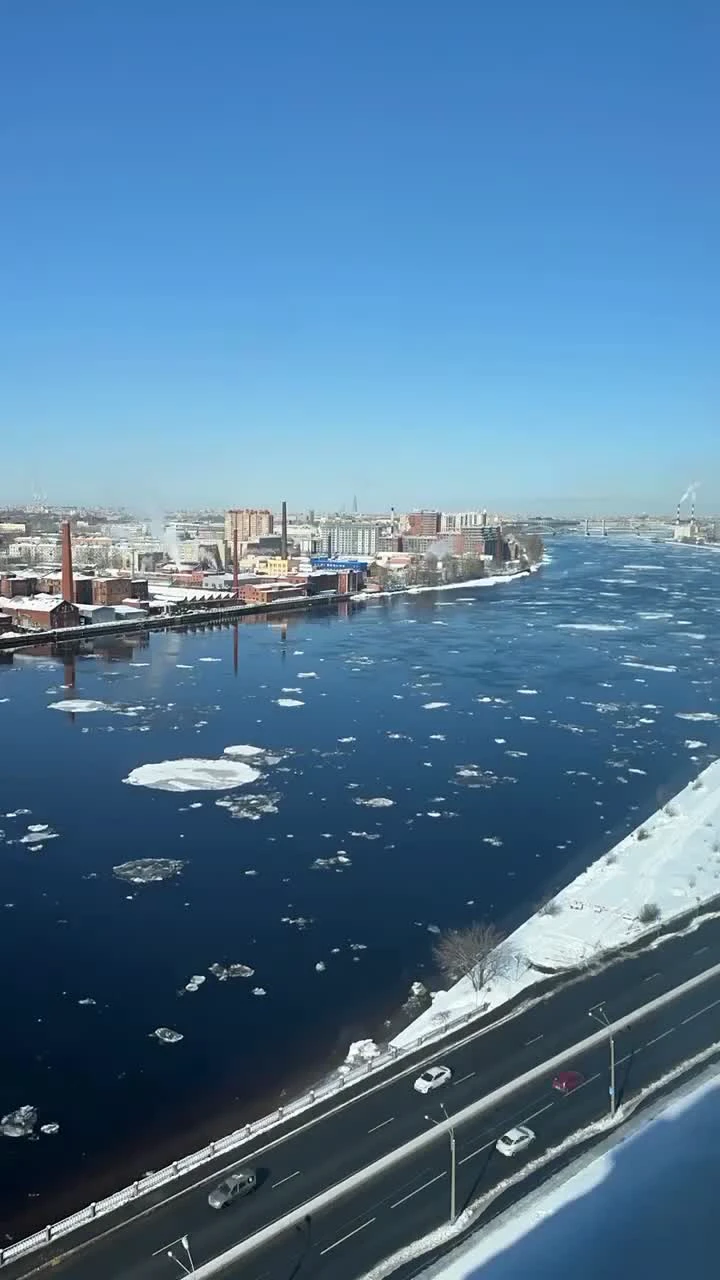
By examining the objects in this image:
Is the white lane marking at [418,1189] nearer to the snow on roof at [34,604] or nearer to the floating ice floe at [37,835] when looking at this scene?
the floating ice floe at [37,835]

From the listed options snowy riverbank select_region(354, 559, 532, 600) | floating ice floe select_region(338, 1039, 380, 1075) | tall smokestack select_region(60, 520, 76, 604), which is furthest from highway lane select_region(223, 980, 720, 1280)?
snowy riverbank select_region(354, 559, 532, 600)

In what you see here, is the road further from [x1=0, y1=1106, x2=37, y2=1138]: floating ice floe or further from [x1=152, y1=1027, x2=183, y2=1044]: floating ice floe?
[x1=152, y1=1027, x2=183, y2=1044]: floating ice floe

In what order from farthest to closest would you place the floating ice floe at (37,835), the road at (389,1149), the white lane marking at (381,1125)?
1. the floating ice floe at (37,835)
2. the white lane marking at (381,1125)
3. the road at (389,1149)

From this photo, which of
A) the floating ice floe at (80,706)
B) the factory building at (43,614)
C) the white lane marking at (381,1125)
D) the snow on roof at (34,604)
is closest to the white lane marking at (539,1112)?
the white lane marking at (381,1125)

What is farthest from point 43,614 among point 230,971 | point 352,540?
point 352,540

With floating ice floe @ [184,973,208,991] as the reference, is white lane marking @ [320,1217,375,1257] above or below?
above
